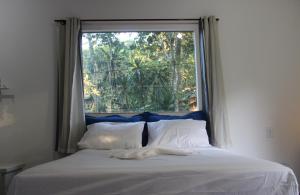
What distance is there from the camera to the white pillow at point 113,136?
2.98m

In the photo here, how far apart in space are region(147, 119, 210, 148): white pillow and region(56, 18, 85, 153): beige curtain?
0.82 metres

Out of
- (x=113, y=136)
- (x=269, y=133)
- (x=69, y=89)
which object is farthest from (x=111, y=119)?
(x=269, y=133)

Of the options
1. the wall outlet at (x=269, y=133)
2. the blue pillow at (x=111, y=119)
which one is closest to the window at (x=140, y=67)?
the blue pillow at (x=111, y=119)

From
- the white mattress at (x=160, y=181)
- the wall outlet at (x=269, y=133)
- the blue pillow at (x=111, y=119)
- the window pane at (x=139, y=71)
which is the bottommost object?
the white mattress at (x=160, y=181)

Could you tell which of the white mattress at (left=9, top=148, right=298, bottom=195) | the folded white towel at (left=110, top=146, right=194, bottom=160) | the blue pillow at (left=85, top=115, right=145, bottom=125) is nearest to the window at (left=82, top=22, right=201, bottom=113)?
the blue pillow at (left=85, top=115, right=145, bottom=125)

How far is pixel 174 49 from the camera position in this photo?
3615mm

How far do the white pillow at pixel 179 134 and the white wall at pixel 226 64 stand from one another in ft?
1.91

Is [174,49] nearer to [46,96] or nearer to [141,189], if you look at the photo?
[46,96]

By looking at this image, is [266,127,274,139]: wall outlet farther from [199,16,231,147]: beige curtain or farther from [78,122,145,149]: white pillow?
[78,122,145,149]: white pillow

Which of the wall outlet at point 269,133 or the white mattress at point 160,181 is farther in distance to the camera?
the wall outlet at point 269,133

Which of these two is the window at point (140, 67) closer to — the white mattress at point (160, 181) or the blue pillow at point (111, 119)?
the blue pillow at point (111, 119)

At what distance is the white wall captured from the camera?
3.41m

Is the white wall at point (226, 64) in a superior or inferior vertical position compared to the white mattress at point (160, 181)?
superior

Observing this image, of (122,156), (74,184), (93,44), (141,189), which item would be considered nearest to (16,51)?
(93,44)
